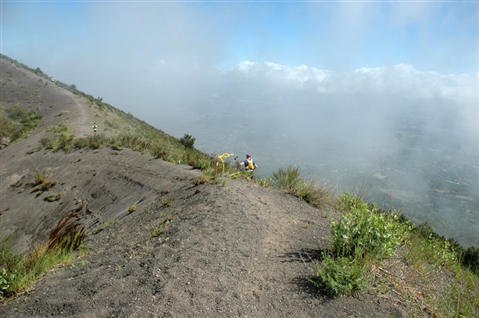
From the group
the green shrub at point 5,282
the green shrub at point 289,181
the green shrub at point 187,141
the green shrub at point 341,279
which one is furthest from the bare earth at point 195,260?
the green shrub at point 187,141

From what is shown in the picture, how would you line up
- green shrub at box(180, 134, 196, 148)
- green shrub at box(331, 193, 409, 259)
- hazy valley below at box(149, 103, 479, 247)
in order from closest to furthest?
green shrub at box(331, 193, 409, 259) → green shrub at box(180, 134, 196, 148) → hazy valley below at box(149, 103, 479, 247)

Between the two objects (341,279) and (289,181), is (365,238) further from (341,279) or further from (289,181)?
(289,181)

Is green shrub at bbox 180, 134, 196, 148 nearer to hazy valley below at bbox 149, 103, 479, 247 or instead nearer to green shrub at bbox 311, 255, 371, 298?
hazy valley below at bbox 149, 103, 479, 247

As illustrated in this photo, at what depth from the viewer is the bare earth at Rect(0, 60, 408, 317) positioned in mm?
4059

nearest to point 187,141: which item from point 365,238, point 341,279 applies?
point 365,238

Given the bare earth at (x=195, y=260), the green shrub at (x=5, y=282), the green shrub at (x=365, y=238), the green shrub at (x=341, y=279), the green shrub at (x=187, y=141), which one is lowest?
the green shrub at (x=5, y=282)

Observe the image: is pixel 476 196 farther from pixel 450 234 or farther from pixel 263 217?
pixel 263 217

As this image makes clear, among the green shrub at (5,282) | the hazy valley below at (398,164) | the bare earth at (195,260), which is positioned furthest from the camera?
Answer: the hazy valley below at (398,164)

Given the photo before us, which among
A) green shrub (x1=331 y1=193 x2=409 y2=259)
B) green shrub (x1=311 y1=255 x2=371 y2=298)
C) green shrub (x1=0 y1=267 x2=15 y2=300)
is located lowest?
green shrub (x1=0 y1=267 x2=15 y2=300)

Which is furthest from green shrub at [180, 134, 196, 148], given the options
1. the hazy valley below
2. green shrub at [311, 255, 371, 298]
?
green shrub at [311, 255, 371, 298]

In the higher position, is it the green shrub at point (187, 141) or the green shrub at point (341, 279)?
the green shrub at point (187, 141)

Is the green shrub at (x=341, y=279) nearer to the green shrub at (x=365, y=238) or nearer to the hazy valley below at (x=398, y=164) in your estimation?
the green shrub at (x=365, y=238)

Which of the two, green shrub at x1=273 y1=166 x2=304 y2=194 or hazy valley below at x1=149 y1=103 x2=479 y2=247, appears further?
hazy valley below at x1=149 y1=103 x2=479 y2=247

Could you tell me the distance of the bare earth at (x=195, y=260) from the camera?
13.3 ft
